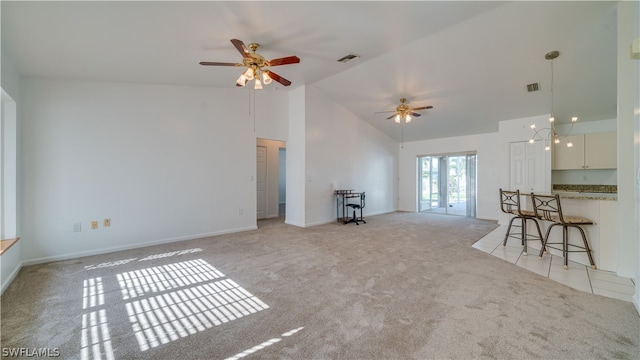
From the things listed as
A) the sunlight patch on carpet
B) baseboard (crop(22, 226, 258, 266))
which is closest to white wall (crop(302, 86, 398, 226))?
baseboard (crop(22, 226, 258, 266))

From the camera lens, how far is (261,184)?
7.07 m

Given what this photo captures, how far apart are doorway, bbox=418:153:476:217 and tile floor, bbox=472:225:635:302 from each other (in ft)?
11.2

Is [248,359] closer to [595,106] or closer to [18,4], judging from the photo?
[18,4]

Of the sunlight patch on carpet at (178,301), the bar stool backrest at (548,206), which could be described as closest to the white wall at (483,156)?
the bar stool backrest at (548,206)

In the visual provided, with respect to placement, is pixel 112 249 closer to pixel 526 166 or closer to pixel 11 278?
pixel 11 278

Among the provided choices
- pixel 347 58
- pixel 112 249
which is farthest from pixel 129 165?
pixel 347 58

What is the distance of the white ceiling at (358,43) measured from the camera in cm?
267

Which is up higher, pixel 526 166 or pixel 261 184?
pixel 526 166

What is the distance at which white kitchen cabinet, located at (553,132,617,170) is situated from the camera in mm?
5027

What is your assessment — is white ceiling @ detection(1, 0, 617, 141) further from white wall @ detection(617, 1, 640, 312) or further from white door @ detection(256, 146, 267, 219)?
white door @ detection(256, 146, 267, 219)

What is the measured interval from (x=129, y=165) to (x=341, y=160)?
15.6ft

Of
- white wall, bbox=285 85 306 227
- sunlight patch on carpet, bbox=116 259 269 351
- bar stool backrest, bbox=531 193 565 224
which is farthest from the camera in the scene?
white wall, bbox=285 85 306 227

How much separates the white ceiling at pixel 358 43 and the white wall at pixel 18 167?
155 mm

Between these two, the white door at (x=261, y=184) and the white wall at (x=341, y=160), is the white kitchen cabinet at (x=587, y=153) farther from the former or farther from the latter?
the white door at (x=261, y=184)
